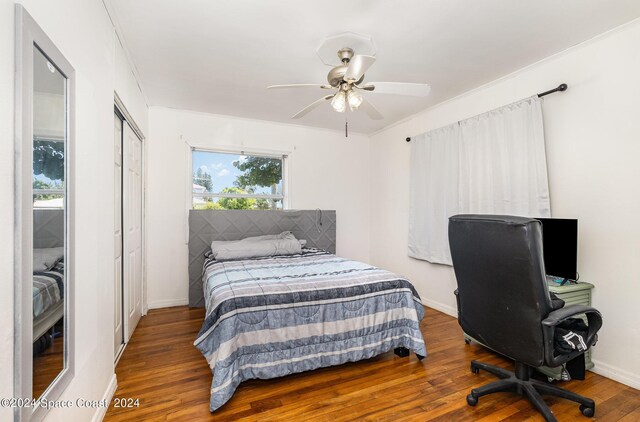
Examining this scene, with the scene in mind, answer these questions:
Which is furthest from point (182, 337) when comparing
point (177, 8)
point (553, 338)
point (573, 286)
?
point (573, 286)

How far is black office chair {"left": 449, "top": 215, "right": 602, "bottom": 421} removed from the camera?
5.23 ft

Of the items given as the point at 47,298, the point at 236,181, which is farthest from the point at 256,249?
the point at 47,298

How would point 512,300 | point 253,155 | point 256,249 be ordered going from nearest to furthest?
1. point 512,300
2. point 256,249
3. point 253,155

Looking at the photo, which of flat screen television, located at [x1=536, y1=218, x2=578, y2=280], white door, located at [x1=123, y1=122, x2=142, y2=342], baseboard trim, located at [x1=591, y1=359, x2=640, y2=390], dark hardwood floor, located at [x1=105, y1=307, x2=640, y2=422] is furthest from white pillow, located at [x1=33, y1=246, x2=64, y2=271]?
baseboard trim, located at [x1=591, y1=359, x2=640, y2=390]

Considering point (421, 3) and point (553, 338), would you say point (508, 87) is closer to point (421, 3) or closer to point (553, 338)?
point (421, 3)

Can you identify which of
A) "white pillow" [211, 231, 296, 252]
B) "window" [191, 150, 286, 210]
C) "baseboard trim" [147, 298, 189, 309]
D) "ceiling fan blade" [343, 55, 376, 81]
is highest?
"ceiling fan blade" [343, 55, 376, 81]

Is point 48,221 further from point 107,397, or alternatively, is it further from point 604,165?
point 604,165

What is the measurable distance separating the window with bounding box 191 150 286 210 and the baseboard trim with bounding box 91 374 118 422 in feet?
7.77

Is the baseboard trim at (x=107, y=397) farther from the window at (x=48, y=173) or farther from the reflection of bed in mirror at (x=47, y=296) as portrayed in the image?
the window at (x=48, y=173)

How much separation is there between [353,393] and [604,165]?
2506 mm

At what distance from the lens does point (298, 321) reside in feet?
7.25

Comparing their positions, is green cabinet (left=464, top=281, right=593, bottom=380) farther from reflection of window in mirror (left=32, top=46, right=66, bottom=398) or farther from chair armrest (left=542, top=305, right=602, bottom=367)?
reflection of window in mirror (left=32, top=46, right=66, bottom=398)

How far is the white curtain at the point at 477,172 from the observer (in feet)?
8.88

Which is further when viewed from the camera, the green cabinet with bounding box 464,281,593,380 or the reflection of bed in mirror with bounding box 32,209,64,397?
the green cabinet with bounding box 464,281,593,380
